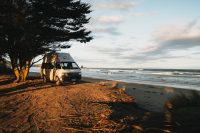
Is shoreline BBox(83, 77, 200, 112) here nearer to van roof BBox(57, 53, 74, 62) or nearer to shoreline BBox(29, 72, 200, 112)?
shoreline BBox(29, 72, 200, 112)

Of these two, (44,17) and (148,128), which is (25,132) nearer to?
(148,128)

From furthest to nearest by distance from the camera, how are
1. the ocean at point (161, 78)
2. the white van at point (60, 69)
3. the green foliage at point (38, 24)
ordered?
the ocean at point (161, 78)
the white van at point (60, 69)
the green foliage at point (38, 24)

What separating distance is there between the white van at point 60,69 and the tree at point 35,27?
1219mm

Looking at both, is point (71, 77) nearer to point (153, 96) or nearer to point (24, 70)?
point (24, 70)

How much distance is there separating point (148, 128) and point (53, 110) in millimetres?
4876

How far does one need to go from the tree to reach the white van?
122 centimetres

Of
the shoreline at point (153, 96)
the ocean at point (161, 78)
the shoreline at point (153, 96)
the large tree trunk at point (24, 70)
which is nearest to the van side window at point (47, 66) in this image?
the large tree trunk at point (24, 70)

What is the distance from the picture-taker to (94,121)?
7.83 m

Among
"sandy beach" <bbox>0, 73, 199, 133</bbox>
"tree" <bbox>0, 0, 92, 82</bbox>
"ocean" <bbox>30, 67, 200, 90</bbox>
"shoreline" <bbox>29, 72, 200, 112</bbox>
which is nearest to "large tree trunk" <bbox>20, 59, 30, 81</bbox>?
"tree" <bbox>0, 0, 92, 82</bbox>

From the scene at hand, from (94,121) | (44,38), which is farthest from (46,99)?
(44,38)

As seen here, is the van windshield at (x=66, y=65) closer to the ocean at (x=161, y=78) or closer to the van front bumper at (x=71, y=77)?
the van front bumper at (x=71, y=77)

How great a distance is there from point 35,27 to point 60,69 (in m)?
4.20

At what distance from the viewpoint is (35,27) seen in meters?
19.2

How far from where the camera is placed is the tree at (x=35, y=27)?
19.0 m
